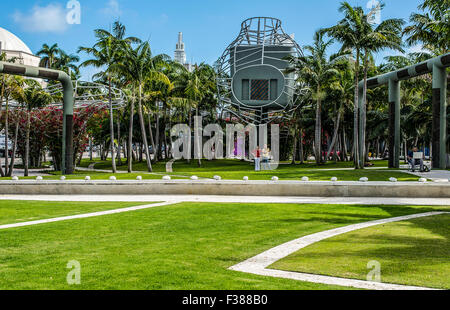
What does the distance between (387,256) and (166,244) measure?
398 cm

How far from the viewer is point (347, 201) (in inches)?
604

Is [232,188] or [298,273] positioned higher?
[232,188]

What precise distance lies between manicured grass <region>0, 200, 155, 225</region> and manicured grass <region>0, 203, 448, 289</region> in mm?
1612

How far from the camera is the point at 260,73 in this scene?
149 ft

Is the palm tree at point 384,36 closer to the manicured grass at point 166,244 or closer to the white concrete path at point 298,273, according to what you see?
the manicured grass at point 166,244

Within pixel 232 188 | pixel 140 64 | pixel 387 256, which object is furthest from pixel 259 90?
pixel 387 256

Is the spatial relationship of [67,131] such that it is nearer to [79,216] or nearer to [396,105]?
[79,216]

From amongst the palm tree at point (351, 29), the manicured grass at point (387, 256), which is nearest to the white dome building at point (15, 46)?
the palm tree at point (351, 29)

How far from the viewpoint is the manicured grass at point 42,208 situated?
40.2 ft

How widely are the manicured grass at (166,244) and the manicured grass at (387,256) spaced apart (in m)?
0.85

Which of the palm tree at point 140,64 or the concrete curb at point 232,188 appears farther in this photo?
the palm tree at point 140,64

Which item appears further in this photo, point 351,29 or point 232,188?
point 351,29

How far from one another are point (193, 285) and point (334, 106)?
4169cm

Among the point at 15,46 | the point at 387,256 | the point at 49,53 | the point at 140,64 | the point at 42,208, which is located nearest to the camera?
the point at 387,256
